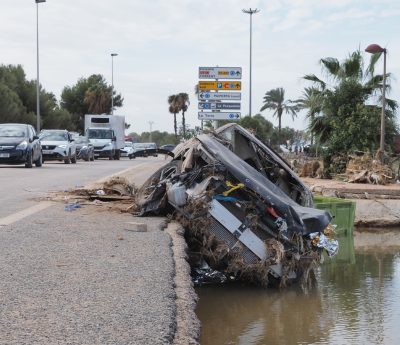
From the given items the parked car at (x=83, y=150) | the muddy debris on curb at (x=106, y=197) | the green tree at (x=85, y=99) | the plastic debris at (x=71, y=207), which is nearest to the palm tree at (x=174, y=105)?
the green tree at (x=85, y=99)

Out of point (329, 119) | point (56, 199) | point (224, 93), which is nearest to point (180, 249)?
point (56, 199)

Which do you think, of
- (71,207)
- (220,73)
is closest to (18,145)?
(220,73)

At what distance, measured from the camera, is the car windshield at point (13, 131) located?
69.9ft

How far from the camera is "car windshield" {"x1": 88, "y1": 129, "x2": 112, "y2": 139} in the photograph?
41.2 meters

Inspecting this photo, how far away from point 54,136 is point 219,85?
10.3 metres

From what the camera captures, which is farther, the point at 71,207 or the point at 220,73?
the point at 220,73

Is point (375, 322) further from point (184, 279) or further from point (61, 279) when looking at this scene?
point (61, 279)

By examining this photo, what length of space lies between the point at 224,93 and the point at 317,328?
1555 centimetres

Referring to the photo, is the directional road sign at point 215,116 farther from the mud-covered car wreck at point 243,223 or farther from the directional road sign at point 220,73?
the mud-covered car wreck at point 243,223

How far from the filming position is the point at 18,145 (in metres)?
20.7

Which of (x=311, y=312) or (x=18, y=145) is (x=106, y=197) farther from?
(x=18, y=145)

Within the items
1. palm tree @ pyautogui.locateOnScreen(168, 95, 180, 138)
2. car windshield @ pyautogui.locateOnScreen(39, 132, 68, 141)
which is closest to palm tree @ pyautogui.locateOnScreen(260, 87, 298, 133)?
palm tree @ pyautogui.locateOnScreen(168, 95, 180, 138)

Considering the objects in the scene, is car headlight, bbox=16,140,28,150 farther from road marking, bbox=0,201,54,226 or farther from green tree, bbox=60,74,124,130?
green tree, bbox=60,74,124,130

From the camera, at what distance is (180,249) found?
6598mm
